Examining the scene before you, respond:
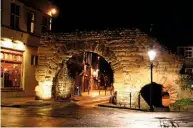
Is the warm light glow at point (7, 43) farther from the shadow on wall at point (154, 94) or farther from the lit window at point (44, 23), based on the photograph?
the shadow on wall at point (154, 94)

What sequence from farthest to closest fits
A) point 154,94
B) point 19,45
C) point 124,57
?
point 19,45, point 154,94, point 124,57

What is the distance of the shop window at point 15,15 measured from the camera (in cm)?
2805

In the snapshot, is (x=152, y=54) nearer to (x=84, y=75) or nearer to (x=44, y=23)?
(x=44, y=23)

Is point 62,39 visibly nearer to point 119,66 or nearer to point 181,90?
point 119,66

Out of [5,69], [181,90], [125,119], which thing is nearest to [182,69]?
[181,90]

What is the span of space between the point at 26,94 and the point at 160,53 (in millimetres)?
12845

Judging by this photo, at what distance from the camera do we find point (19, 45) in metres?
28.8

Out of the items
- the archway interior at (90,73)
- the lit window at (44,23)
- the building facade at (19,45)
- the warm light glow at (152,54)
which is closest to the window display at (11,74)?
the building facade at (19,45)

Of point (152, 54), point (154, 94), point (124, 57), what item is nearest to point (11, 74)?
point (124, 57)

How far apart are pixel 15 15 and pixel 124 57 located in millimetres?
10209

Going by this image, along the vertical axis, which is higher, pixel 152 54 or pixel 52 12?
pixel 52 12

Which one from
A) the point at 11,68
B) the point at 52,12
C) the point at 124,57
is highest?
the point at 52,12

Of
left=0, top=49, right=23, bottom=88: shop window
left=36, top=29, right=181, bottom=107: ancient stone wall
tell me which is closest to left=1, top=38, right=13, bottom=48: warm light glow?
left=0, top=49, right=23, bottom=88: shop window

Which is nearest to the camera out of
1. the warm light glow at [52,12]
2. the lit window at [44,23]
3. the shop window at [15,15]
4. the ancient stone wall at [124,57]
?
the ancient stone wall at [124,57]
